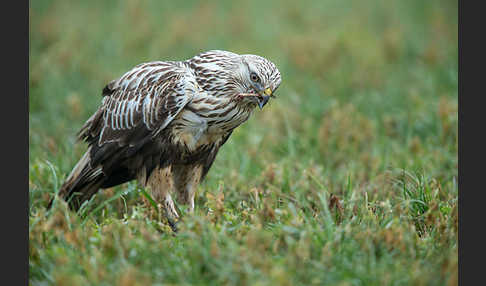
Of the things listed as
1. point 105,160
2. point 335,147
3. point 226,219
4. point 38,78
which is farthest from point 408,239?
point 38,78

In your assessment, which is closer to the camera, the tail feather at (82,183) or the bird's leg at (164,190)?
the bird's leg at (164,190)

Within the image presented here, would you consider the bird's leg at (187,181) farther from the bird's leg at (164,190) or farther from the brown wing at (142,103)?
the brown wing at (142,103)

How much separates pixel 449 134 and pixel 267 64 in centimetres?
309

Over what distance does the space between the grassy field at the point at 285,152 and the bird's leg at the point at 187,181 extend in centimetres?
22

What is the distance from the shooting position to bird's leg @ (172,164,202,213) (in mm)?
4938

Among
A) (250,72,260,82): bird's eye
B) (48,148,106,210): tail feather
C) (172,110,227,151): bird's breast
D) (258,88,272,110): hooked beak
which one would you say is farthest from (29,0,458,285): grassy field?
(250,72,260,82): bird's eye

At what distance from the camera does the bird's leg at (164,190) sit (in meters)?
4.70

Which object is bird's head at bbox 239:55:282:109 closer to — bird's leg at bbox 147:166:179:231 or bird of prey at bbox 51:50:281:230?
bird of prey at bbox 51:50:281:230

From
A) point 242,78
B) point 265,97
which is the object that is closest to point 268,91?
point 265,97

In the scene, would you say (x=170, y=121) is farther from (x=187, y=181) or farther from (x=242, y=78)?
(x=187, y=181)

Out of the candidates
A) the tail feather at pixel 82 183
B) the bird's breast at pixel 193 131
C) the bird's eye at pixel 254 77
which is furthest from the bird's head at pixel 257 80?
the tail feather at pixel 82 183

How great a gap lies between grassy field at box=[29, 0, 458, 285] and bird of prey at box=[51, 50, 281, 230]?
234 mm

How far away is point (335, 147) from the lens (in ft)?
21.4

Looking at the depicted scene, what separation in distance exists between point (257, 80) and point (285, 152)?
6.73 ft
